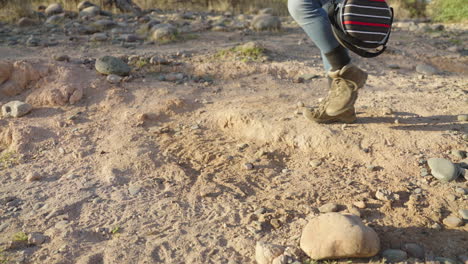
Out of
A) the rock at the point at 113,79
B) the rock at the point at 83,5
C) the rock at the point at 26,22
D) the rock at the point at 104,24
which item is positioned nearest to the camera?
the rock at the point at 113,79

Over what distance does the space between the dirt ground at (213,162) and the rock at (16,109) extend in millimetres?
47

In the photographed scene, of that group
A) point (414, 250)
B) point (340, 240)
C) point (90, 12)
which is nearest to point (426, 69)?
point (414, 250)

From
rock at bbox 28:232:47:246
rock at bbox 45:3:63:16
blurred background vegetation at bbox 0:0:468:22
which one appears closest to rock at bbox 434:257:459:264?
rock at bbox 28:232:47:246

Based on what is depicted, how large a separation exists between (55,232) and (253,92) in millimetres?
1940

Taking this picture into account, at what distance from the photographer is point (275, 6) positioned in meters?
8.62

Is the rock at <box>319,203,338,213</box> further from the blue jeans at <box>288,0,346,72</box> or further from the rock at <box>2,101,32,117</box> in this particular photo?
the rock at <box>2,101,32,117</box>

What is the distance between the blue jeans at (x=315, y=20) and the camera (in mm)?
2041

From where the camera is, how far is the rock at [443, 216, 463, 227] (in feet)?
5.37

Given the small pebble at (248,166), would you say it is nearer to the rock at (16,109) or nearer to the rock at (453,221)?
the rock at (453,221)

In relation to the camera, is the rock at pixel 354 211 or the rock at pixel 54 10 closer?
the rock at pixel 354 211

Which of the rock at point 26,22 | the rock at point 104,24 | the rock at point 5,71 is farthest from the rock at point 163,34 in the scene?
the rock at point 26,22

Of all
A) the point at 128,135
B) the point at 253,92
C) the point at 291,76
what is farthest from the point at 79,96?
the point at 291,76

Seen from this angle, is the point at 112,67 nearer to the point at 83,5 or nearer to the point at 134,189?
the point at 134,189

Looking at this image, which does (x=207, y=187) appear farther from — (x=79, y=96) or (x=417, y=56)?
(x=417, y=56)
